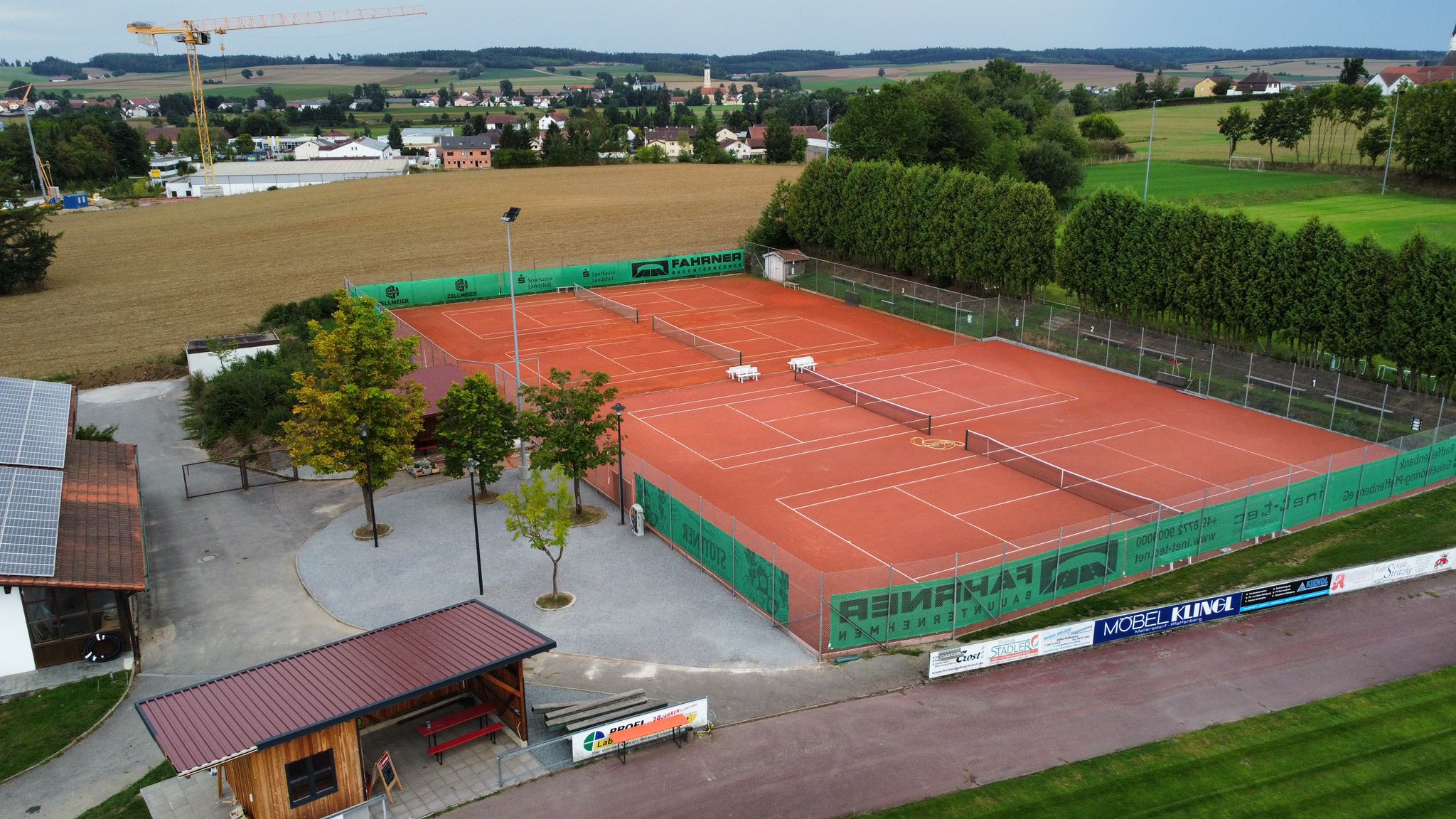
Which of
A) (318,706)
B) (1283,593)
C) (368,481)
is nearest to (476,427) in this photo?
(368,481)

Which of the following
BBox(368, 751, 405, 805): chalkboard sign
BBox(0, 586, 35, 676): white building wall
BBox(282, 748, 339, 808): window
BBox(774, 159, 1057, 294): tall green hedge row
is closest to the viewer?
BBox(282, 748, 339, 808): window

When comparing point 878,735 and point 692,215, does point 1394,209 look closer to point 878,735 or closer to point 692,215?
point 692,215

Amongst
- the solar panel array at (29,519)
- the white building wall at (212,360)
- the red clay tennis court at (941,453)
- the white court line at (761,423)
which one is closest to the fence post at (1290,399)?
the red clay tennis court at (941,453)

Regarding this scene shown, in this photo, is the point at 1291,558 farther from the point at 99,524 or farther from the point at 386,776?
the point at 99,524

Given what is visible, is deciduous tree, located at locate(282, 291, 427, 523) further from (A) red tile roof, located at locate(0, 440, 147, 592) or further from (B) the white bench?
(B) the white bench

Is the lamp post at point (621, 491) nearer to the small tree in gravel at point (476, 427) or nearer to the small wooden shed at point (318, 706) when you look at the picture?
the small tree in gravel at point (476, 427)

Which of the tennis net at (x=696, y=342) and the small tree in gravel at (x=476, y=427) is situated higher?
the small tree in gravel at (x=476, y=427)

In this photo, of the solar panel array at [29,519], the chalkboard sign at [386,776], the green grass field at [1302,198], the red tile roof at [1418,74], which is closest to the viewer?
the chalkboard sign at [386,776]

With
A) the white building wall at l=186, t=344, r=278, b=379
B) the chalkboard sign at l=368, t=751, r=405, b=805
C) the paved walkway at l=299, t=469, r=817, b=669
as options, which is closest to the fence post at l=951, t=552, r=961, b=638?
the paved walkway at l=299, t=469, r=817, b=669
